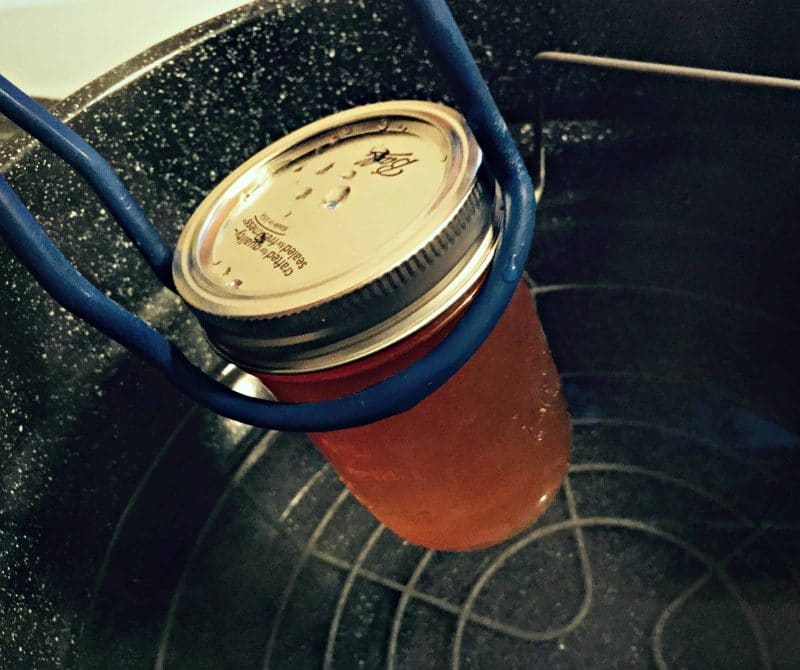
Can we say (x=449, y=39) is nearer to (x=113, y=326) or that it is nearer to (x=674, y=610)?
(x=113, y=326)

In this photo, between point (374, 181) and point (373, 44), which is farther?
point (373, 44)

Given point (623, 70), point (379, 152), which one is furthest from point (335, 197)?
point (623, 70)

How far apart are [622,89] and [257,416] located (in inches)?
11.4

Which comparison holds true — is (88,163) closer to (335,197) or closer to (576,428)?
(335,197)

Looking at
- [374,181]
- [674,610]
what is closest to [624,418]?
[674,610]

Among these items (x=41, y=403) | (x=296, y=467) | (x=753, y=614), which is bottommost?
(x=753, y=614)

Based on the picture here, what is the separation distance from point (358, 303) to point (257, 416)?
0.18 feet

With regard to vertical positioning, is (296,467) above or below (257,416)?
below

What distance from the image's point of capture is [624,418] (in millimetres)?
454

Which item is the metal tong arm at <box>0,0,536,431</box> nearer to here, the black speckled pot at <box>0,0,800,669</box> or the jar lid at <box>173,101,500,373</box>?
the jar lid at <box>173,101,500,373</box>

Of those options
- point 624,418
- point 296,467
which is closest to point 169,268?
point 296,467

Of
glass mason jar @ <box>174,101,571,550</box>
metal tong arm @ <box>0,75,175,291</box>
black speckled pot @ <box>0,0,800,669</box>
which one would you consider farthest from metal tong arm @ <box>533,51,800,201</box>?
metal tong arm @ <box>0,75,175,291</box>

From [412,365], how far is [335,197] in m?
0.08

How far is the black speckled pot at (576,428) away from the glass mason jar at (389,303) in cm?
8
